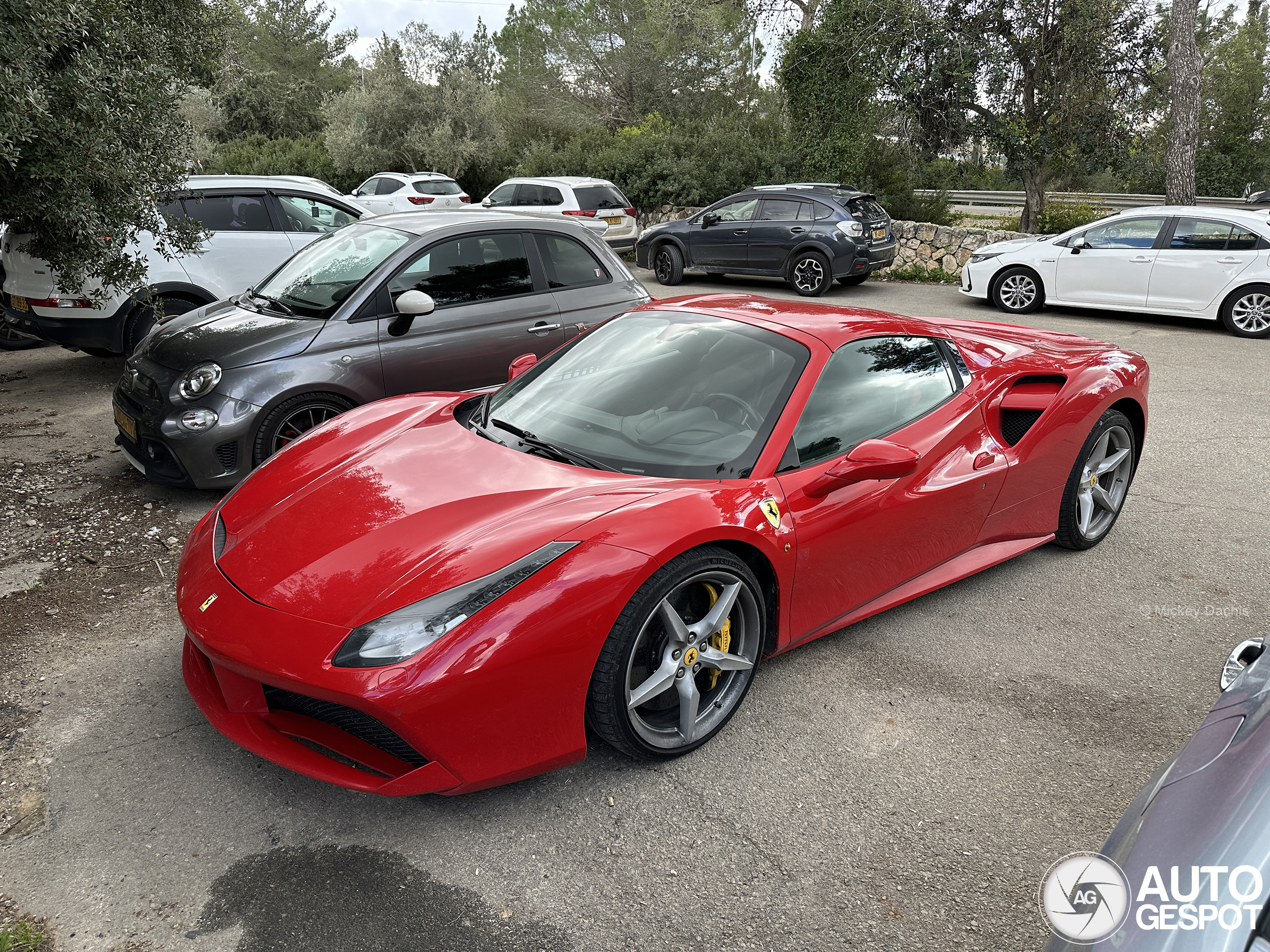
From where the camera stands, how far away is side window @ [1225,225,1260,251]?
1019 cm

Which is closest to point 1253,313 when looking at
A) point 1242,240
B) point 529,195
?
point 1242,240

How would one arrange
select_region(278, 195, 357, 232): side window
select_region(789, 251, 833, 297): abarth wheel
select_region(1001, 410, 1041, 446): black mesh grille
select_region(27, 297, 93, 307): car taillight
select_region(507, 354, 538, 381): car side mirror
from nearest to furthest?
select_region(1001, 410, 1041, 446): black mesh grille → select_region(507, 354, 538, 381): car side mirror → select_region(27, 297, 93, 307): car taillight → select_region(278, 195, 357, 232): side window → select_region(789, 251, 833, 297): abarth wheel

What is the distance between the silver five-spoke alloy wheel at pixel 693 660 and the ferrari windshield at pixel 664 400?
1.37ft

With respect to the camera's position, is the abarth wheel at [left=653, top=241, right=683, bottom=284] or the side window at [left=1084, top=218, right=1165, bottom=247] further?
the abarth wheel at [left=653, top=241, right=683, bottom=284]

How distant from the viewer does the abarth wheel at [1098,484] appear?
169 inches

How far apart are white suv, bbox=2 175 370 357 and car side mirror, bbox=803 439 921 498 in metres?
6.09

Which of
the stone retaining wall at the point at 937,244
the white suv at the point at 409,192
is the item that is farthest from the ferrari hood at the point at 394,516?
the white suv at the point at 409,192

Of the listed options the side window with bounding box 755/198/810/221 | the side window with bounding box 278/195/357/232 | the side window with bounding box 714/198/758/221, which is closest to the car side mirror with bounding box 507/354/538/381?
the side window with bounding box 278/195/357/232

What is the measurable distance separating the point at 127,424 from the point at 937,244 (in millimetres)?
13797

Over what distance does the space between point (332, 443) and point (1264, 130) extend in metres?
49.5

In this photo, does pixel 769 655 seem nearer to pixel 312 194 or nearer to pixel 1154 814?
pixel 1154 814

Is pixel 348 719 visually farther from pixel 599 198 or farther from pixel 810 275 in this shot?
pixel 599 198

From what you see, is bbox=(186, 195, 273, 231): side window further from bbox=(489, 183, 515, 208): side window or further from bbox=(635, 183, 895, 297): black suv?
bbox=(489, 183, 515, 208): side window

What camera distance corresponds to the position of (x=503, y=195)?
17859mm
